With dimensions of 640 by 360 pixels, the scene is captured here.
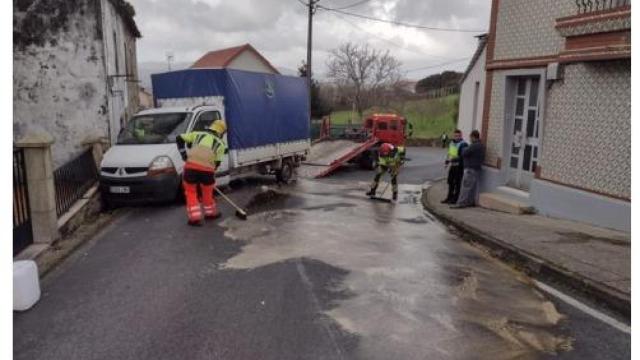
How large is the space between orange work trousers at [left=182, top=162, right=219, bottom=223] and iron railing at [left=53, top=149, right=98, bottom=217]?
2096mm

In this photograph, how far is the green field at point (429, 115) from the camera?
138 ft

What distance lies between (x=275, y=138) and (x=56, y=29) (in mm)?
6255

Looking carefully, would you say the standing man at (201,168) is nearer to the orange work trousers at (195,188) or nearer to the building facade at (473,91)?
the orange work trousers at (195,188)

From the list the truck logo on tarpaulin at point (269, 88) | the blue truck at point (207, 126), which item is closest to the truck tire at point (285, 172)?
the blue truck at point (207, 126)

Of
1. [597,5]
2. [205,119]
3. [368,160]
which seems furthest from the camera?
[368,160]

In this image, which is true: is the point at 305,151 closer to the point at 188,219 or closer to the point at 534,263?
the point at 188,219

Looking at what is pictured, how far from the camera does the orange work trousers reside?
29.0ft

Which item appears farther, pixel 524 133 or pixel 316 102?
pixel 316 102

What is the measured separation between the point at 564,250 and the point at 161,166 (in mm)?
7373

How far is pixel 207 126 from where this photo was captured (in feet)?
39.1

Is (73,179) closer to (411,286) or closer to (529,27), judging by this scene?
(411,286)

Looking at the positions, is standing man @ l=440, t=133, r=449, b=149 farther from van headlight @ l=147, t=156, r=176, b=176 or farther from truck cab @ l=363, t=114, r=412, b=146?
van headlight @ l=147, t=156, r=176, b=176

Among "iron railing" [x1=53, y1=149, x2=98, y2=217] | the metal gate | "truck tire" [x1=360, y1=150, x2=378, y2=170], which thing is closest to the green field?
"truck tire" [x1=360, y1=150, x2=378, y2=170]

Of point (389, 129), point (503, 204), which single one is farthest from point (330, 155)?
point (503, 204)
